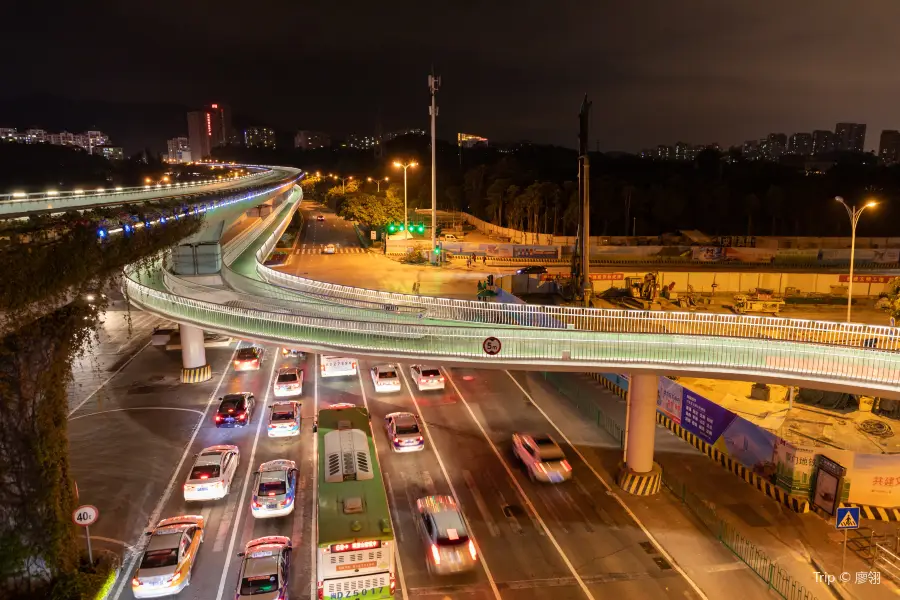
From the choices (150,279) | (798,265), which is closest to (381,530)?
(150,279)

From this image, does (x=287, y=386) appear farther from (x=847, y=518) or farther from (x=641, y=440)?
(x=847, y=518)

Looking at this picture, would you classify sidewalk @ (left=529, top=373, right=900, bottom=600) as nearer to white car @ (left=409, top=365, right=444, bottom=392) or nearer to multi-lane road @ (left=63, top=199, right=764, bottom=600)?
multi-lane road @ (left=63, top=199, right=764, bottom=600)

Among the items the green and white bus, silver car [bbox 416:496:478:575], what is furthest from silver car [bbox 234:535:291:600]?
silver car [bbox 416:496:478:575]

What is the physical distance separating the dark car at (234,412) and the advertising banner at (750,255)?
44570 mm

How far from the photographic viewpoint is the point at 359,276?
144 ft

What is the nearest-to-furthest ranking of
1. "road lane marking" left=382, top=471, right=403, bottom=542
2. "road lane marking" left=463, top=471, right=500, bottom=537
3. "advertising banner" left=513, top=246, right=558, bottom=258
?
1. "road lane marking" left=382, top=471, right=403, bottom=542
2. "road lane marking" left=463, top=471, right=500, bottom=537
3. "advertising banner" left=513, top=246, right=558, bottom=258

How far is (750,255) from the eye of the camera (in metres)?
52.3

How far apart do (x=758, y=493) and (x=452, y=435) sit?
30.7 ft

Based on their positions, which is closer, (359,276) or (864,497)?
(864,497)

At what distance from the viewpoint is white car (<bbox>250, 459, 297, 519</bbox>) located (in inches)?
607

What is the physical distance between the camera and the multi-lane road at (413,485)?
13.2 meters

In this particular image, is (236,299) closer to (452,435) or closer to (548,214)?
(452,435)

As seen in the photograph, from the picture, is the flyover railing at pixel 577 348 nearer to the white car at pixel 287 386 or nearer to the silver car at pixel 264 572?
the silver car at pixel 264 572

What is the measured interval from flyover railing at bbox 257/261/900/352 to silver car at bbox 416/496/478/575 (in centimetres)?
599
